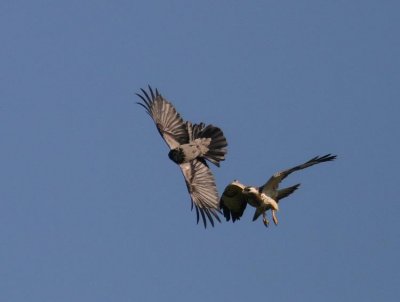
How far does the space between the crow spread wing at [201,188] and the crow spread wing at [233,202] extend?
0.23 metres

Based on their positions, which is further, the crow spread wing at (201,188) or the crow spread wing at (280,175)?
the crow spread wing at (201,188)

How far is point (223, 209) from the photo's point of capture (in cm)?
2620

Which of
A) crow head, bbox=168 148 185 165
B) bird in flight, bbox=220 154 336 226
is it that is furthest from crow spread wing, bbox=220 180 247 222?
crow head, bbox=168 148 185 165

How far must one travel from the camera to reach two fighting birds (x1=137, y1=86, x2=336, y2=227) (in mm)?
24766

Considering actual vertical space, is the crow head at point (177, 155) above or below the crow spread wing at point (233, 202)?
above

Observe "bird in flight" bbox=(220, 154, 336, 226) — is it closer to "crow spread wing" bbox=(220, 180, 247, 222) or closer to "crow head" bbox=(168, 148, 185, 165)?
"crow spread wing" bbox=(220, 180, 247, 222)

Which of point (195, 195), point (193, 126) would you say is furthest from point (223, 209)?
point (193, 126)

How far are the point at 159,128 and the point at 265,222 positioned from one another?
470 cm

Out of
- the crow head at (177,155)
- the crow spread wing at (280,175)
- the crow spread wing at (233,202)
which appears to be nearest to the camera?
the crow spread wing at (280,175)

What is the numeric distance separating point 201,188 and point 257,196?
2036mm

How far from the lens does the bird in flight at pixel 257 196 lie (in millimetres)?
24453

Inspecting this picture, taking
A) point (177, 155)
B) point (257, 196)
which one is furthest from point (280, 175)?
point (177, 155)

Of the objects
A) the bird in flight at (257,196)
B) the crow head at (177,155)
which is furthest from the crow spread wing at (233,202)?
the crow head at (177,155)

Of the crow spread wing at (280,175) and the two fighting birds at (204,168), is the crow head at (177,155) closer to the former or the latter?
the two fighting birds at (204,168)
